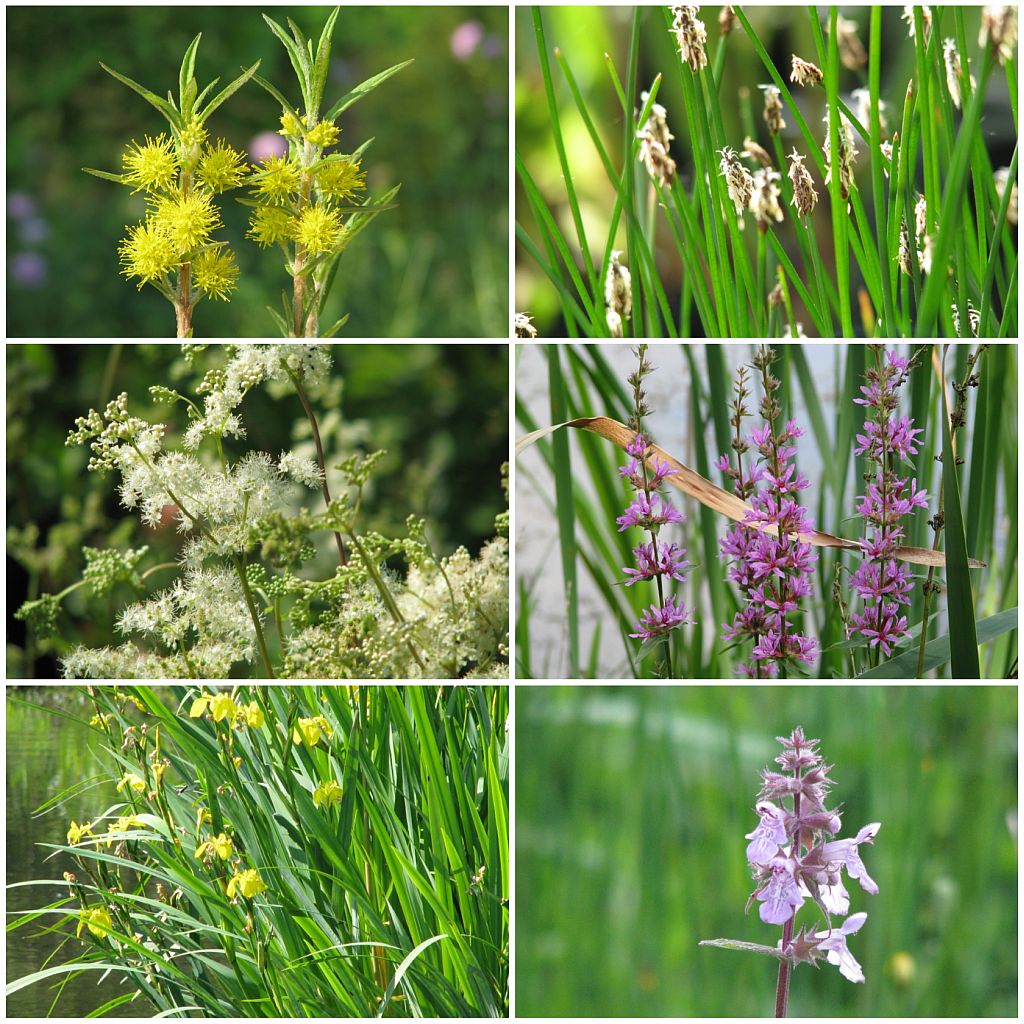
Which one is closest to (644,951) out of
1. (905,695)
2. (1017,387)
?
(905,695)

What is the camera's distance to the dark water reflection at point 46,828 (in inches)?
54.2

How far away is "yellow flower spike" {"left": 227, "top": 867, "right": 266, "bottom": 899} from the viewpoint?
129cm

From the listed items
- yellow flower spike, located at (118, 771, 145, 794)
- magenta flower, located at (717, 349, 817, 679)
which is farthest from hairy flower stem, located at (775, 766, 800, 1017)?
yellow flower spike, located at (118, 771, 145, 794)

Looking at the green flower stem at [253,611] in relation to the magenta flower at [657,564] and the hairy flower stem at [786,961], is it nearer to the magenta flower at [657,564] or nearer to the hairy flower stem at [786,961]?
the magenta flower at [657,564]

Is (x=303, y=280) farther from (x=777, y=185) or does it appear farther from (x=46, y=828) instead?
(x=46, y=828)

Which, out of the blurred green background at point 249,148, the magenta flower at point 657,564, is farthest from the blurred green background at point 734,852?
the blurred green background at point 249,148

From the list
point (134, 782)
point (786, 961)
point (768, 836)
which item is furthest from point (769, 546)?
point (134, 782)

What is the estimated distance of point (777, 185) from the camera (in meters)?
1.32

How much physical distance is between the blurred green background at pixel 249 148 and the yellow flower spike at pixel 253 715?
2.51 feet

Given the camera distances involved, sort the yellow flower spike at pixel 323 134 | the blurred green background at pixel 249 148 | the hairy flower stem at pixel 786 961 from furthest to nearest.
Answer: the blurred green background at pixel 249 148 < the yellow flower spike at pixel 323 134 < the hairy flower stem at pixel 786 961

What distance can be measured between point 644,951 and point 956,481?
0.67 meters

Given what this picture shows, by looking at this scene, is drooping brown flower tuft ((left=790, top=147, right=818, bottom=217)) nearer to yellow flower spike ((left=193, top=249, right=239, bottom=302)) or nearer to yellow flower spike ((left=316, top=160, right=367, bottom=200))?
yellow flower spike ((left=316, top=160, right=367, bottom=200))

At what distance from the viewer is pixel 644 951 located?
4.53ft

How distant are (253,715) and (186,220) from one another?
0.57 meters
